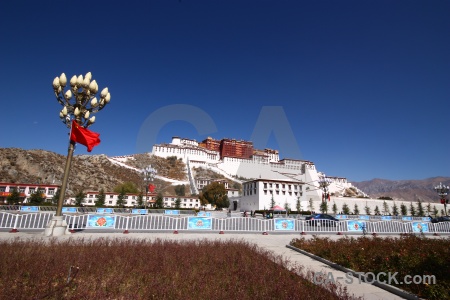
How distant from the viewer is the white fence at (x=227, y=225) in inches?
553

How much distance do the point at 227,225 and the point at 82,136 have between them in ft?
34.6

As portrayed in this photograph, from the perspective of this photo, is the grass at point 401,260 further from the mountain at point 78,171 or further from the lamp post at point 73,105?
the mountain at point 78,171

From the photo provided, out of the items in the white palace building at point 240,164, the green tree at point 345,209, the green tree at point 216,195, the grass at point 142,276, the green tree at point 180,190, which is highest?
the white palace building at point 240,164

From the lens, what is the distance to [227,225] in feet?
53.2

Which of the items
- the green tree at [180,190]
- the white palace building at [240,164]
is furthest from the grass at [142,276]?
the green tree at [180,190]

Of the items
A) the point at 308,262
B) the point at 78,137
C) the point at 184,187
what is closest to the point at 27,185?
the point at 184,187

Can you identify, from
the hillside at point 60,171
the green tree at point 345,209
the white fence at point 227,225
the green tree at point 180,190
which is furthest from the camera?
the green tree at point 180,190

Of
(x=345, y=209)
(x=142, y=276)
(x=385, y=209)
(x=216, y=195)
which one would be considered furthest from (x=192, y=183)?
(x=142, y=276)

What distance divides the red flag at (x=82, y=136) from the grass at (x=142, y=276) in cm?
512

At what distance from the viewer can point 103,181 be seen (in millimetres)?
73062

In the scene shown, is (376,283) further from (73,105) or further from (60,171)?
(60,171)

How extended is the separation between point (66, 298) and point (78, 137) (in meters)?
9.15

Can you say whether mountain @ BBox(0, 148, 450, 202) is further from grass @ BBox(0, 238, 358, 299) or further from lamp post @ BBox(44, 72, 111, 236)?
grass @ BBox(0, 238, 358, 299)

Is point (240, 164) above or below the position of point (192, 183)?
above
